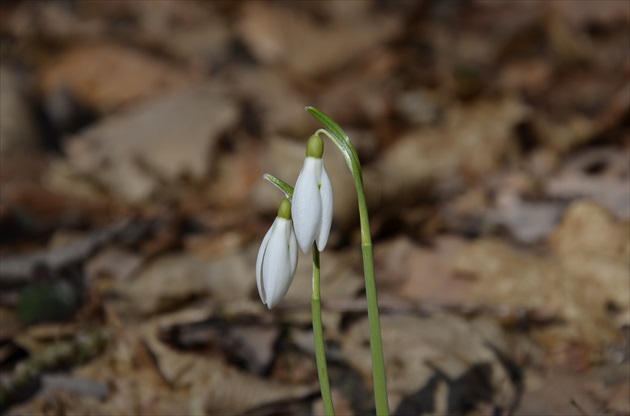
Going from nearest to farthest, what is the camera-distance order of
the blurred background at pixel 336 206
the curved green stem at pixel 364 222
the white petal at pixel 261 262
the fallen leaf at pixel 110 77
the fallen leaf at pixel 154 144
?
the curved green stem at pixel 364 222 < the white petal at pixel 261 262 < the blurred background at pixel 336 206 < the fallen leaf at pixel 154 144 < the fallen leaf at pixel 110 77

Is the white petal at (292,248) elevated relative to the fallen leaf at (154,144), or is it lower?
lower

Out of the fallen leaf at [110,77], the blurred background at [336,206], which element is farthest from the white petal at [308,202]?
the fallen leaf at [110,77]

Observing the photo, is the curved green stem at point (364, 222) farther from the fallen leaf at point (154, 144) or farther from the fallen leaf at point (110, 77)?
the fallen leaf at point (110, 77)

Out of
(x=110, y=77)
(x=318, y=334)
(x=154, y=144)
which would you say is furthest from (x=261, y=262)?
(x=110, y=77)

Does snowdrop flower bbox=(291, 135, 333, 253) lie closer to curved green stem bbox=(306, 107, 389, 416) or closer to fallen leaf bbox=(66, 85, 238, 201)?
curved green stem bbox=(306, 107, 389, 416)

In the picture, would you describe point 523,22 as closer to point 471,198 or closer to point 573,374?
point 471,198

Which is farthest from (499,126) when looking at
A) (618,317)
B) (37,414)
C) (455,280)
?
(37,414)

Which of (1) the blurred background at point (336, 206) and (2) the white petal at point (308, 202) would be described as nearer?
(2) the white petal at point (308, 202)
